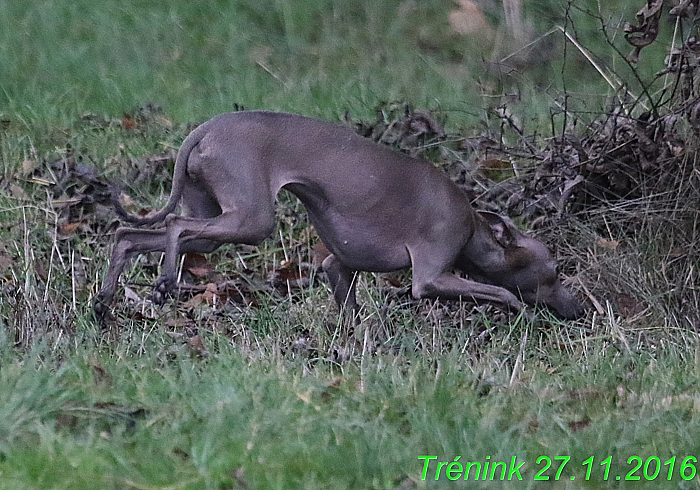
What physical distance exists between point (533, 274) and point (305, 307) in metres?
1.27

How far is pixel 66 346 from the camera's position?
5.41m

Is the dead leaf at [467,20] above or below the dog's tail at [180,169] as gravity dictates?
below

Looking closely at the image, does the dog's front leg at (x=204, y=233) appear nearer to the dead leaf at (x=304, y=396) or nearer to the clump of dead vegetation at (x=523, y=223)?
the clump of dead vegetation at (x=523, y=223)

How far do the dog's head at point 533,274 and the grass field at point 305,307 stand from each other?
116 millimetres

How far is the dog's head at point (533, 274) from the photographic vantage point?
673 cm

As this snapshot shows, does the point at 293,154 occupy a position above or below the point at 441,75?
above

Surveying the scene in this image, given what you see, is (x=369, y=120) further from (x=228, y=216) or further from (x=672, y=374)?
(x=672, y=374)

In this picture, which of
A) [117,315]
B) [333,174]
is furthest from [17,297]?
[333,174]

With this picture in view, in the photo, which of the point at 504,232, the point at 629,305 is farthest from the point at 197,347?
the point at 629,305

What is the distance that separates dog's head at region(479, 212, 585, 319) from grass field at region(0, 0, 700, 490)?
12 centimetres

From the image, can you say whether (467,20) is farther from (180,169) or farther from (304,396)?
(304,396)

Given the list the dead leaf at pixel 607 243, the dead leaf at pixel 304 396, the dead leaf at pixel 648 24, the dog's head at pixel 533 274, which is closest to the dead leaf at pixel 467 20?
the dead leaf at pixel 607 243

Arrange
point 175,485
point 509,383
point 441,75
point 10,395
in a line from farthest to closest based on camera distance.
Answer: point 441,75
point 509,383
point 10,395
point 175,485

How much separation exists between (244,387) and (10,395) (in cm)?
84
